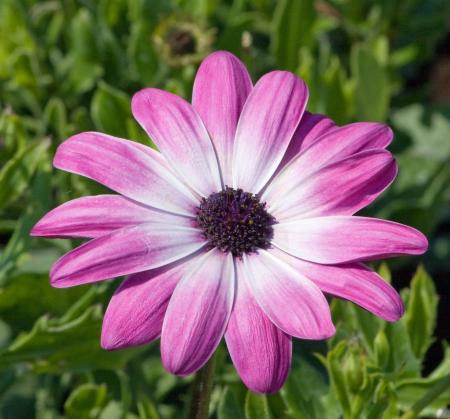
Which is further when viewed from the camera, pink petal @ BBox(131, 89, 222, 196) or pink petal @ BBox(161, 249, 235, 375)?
pink petal @ BBox(131, 89, 222, 196)

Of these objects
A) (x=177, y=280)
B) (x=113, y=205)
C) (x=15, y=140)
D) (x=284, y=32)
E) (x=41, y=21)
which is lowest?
(x=177, y=280)

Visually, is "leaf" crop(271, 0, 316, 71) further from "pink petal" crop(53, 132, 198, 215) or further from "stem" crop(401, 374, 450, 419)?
"stem" crop(401, 374, 450, 419)

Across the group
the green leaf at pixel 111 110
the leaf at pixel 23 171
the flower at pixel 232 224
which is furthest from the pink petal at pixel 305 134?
the green leaf at pixel 111 110

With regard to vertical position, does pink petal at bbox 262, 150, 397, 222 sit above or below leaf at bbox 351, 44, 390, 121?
below

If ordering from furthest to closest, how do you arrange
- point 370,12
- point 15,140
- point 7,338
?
point 370,12
point 7,338
point 15,140

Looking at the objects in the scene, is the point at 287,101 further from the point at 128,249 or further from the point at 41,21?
the point at 41,21

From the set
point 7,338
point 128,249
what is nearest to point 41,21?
point 7,338

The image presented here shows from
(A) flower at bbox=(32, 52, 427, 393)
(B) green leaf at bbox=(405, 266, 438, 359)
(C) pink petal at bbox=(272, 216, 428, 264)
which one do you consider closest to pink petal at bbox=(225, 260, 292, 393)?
(A) flower at bbox=(32, 52, 427, 393)
